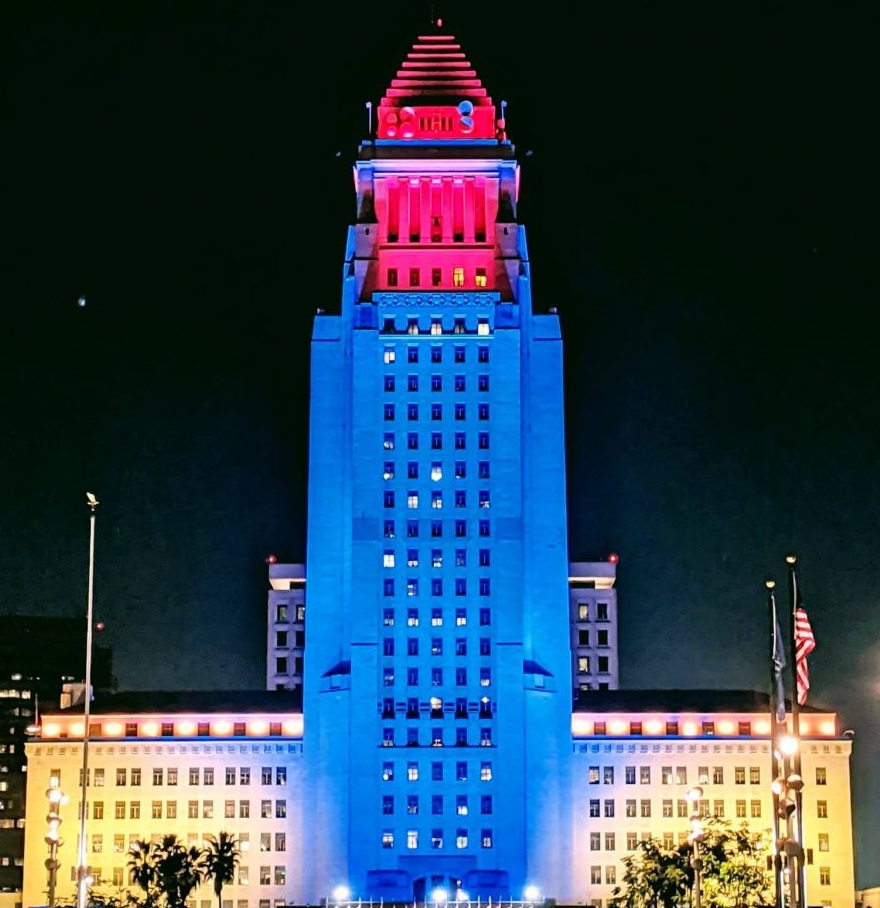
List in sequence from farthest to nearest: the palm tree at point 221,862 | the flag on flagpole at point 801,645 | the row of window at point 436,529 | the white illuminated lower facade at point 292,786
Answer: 1. the white illuminated lower facade at point 292,786
2. the row of window at point 436,529
3. the palm tree at point 221,862
4. the flag on flagpole at point 801,645

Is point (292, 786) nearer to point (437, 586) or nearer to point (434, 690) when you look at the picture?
point (434, 690)

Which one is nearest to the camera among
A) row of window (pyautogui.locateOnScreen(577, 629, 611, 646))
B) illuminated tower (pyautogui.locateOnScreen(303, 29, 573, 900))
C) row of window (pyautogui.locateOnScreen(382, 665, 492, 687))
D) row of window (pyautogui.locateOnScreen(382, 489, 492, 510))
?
illuminated tower (pyautogui.locateOnScreen(303, 29, 573, 900))

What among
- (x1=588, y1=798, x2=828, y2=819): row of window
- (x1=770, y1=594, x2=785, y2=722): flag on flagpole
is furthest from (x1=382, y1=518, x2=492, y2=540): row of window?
(x1=770, y1=594, x2=785, y2=722): flag on flagpole

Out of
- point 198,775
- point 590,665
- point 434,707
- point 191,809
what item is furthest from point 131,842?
point 590,665

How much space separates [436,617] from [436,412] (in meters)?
16.5

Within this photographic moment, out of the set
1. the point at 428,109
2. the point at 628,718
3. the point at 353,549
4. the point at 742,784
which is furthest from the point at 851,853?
the point at 428,109

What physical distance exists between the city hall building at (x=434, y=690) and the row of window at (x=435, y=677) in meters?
0.17

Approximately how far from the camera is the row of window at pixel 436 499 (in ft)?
513

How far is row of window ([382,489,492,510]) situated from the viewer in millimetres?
156375

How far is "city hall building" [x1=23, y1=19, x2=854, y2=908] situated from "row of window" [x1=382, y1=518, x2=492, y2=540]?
0.53 ft

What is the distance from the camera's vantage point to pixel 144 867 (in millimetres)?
143875

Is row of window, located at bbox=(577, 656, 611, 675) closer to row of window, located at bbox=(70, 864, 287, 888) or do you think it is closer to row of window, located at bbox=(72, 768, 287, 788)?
row of window, located at bbox=(72, 768, 287, 788)

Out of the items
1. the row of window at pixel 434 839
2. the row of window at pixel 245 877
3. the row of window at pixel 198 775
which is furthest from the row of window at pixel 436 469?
the row of window at pixel 245 877

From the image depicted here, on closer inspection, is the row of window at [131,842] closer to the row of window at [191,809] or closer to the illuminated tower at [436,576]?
the row of window at [191,809]
